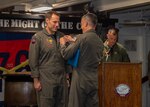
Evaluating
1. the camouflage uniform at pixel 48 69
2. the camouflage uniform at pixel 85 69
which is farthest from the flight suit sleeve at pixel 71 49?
the camouflage uniform at pixel 48 69

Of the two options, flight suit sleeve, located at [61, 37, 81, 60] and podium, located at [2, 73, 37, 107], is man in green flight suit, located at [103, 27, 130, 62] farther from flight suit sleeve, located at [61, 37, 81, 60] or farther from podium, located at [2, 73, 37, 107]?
podium, located at [2, 73, 37, 107]

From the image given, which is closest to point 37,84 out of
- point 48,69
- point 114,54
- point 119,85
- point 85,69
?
point 48,69

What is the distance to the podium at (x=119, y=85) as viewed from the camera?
14.6 ft

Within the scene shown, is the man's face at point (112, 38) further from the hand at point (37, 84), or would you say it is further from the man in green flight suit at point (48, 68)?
the hand at point (37, 84)

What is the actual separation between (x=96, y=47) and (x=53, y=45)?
22.0 inches

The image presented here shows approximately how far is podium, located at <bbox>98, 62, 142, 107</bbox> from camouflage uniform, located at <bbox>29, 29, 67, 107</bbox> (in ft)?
1.80

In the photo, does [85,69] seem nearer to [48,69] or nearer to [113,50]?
[48,69]

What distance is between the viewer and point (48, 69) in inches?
165

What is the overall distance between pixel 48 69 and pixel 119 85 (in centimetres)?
99

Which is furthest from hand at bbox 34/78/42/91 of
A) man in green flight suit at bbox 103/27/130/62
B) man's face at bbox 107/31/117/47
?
man's face at bbox 107/31/117/47

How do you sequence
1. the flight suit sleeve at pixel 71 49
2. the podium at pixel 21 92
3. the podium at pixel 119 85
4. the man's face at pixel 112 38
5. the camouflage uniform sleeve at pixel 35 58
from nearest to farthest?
the flight suit sleeve at pixel 71 49
the camouflage uniform sleeve at pixel 35 58
the podium at pixel 119 85
the man's face at pixel 112 38
the podium at pixel 21 92

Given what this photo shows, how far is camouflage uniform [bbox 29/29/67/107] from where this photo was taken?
4.16 metres

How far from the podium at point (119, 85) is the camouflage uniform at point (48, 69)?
0.55 metres

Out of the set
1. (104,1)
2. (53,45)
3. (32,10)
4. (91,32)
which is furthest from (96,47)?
(104,1)
